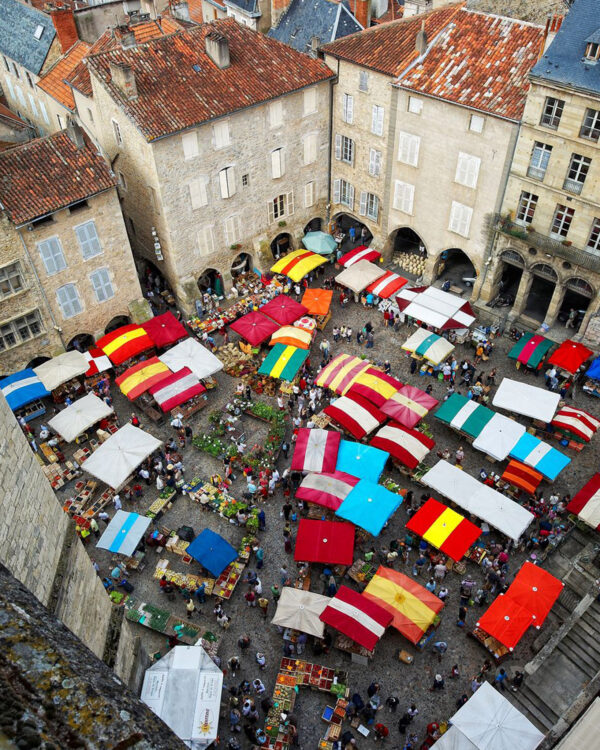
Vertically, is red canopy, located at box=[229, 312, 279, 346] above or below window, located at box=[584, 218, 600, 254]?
below

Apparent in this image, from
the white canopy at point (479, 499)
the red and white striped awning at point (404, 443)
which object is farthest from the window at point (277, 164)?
the white canopy at point (479, 499)

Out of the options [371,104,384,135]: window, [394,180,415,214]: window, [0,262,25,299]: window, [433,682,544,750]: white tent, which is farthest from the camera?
[394,180,415,214]: window

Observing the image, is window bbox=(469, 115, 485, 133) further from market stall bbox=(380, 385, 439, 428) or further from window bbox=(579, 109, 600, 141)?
market stall bbox=(380, 385, 439, 428)

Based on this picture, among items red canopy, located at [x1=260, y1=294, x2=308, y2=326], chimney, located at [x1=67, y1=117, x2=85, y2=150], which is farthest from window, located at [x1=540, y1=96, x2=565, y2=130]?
chimney, located at [x1=67, y1=117, x2=85, y2=150]

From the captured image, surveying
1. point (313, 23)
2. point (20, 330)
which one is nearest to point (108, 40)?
point (313, 23)

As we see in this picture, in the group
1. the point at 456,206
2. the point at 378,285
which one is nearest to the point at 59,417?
the point at 378,285

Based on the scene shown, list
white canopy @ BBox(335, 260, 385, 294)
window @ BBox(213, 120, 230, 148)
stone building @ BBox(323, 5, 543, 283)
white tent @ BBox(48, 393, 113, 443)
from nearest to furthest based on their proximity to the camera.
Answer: white tent @ BBox(48, 393, 113, 443) < stone building @ BBox(323, 5, 543, 283) < window @ BBox(213, 120, 230, 148) < white canopy @ BBox(335, 260, 385, 294)
